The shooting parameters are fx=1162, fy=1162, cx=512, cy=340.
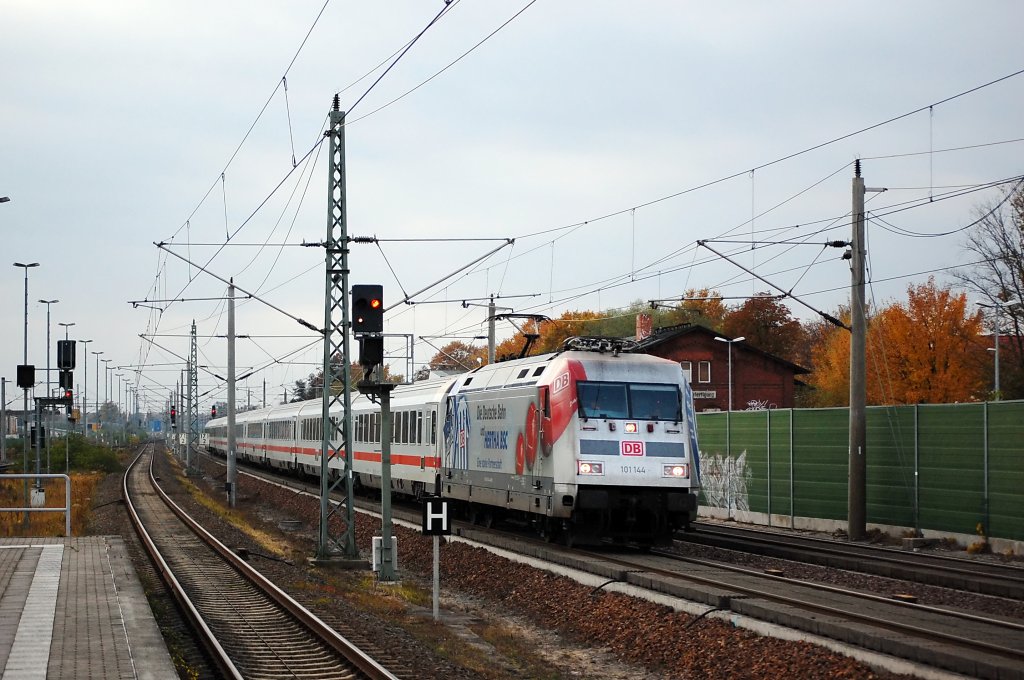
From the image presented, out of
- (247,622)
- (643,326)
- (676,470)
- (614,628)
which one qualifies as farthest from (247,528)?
(643,326)

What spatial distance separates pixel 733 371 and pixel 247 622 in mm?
56202

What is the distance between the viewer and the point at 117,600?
1505cm

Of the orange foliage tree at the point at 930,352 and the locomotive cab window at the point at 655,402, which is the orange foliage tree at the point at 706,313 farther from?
the locomotive cab window at the point at 655,402

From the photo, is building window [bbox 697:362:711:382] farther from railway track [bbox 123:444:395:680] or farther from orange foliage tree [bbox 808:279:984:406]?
railway track [bbox 123:444:395:680]

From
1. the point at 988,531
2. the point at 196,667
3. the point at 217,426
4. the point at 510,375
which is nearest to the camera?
the point at 196,667

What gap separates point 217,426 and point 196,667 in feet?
275

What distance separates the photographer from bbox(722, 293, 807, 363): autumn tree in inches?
3423

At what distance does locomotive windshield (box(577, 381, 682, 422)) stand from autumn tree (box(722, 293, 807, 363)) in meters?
67.0

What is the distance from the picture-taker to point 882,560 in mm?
18969

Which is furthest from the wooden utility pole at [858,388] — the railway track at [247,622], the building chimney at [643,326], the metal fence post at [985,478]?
the building chimney at [643,326]

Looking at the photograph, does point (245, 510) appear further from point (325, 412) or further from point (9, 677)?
point (9, 677)

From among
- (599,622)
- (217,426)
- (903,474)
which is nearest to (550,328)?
(217,426)

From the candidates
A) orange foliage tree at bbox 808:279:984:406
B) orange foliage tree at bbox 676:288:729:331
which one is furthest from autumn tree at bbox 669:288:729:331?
orange foliage tree at bbox 808:279:984:406

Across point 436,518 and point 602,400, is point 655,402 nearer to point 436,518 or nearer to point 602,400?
point 602,400
